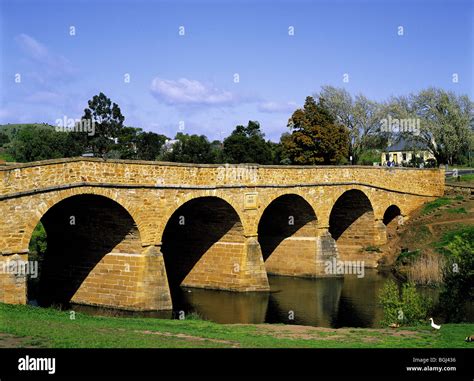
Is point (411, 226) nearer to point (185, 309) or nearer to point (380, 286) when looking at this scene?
point (380, 286)

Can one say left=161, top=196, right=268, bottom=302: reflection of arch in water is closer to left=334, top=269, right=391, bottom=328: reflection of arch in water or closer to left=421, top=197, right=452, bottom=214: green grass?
left=334, top=269, right=391, bottom=328: reflection of arch in water

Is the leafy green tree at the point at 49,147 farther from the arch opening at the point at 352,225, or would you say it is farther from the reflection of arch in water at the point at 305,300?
the reflection of arch in water at the point at 305,300

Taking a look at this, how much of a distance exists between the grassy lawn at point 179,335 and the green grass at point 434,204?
101 ft

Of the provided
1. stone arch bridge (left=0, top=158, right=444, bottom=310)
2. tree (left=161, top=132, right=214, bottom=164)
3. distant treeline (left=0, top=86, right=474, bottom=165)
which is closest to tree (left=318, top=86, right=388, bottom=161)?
distant treeline (left=0, top=86, right=474, bottom=165)

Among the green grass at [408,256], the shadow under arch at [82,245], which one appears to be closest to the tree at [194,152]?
the green grass at [408,256]

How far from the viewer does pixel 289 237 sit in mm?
43156

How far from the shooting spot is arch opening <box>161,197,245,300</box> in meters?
35.9

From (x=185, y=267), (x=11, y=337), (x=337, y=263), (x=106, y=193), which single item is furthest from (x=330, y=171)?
(x=11, y=337)

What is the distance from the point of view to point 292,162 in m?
66.9

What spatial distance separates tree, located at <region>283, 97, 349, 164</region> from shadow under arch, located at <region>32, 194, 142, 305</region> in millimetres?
35617

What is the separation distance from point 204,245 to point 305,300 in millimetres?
6372

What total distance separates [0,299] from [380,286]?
2318 cm
